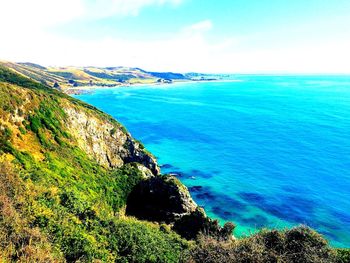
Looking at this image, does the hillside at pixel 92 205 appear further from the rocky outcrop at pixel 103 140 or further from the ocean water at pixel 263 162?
the ocean water at pixel 263 162

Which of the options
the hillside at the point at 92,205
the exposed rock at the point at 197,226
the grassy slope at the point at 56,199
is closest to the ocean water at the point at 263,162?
the hillside at the point at 92,205

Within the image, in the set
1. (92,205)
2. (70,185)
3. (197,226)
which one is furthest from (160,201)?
(92,205)

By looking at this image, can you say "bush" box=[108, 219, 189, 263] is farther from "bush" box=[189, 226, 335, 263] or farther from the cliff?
"bush" box=[189, 226, 335, 263]

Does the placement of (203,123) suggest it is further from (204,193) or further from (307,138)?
(204,193)

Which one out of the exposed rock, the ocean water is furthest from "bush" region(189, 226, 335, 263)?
the exposed rock

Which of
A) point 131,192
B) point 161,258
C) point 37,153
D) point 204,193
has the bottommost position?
point 204,193

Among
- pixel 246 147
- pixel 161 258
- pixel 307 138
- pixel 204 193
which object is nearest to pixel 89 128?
pixel 204 193

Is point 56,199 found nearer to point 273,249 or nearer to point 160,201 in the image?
point 273,249
